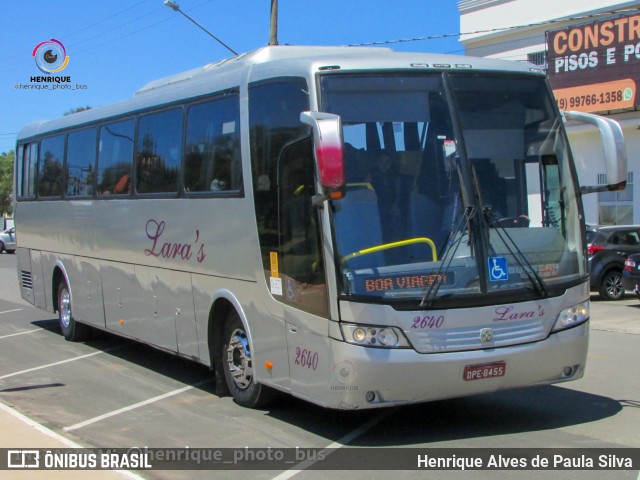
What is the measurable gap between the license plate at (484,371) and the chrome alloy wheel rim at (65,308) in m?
8.57

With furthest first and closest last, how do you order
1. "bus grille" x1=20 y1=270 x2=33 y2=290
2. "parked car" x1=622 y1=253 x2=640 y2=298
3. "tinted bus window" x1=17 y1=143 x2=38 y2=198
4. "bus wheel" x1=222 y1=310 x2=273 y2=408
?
1. "parked car" x1=622 y1=253 x2=640 y2=298
2. "bus grille" x1=20 y1=270 x2=33 y2=290
3. "tinted bus window" x1=17 y1=143 x2=38 y2=198
4. "bus wheel" x1=222 y1=310 x2=273 y2=408

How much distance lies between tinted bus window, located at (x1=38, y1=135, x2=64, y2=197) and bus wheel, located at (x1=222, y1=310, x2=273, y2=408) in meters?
6.05

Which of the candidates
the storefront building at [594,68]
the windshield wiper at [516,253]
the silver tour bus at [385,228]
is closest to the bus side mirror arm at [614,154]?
the silver tour bus at [385,228]

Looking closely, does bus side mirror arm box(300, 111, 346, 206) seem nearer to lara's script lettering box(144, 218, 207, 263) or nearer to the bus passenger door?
the bus passenger door

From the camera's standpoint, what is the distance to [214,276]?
8625 millimetres

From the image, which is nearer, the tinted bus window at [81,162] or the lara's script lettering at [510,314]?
the lara's script lettering at [510,314]

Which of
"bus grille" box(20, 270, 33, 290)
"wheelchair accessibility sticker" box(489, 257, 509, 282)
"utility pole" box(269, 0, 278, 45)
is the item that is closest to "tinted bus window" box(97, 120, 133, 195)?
"bus grille" box(20, 270, 33, 290)

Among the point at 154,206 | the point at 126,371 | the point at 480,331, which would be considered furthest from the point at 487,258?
the point at 126,371

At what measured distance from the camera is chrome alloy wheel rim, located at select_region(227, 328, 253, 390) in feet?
26.8

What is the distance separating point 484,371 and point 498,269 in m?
0.84

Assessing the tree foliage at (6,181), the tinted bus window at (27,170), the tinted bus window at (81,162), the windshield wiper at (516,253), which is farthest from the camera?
the tree foliage at (6,181)

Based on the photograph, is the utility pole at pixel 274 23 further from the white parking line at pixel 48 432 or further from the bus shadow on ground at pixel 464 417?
the white parking line at pixel 48 432

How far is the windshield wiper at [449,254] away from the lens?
21.2 feet

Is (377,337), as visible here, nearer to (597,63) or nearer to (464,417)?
(464,417)
